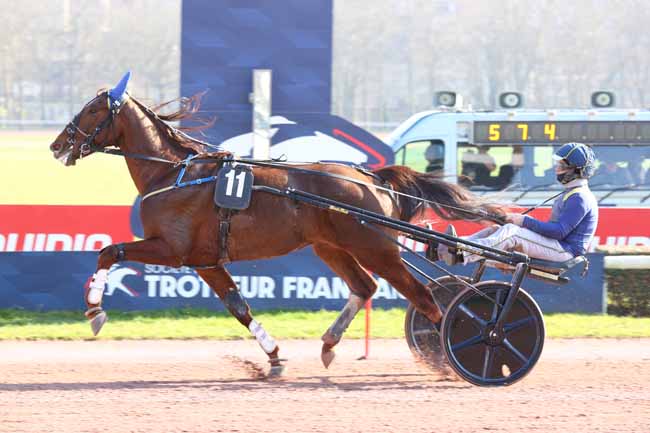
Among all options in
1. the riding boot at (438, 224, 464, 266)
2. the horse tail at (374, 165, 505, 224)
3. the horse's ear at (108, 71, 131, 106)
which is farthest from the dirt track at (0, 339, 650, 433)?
the horse's ear at (108, 71, 131, 106)

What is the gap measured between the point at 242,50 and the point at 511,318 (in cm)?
551

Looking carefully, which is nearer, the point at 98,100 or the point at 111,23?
the point at 98,100

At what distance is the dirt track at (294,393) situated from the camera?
18.9 feet

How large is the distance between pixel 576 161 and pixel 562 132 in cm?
803

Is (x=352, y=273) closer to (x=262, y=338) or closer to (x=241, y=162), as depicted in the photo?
(x=262, y=338)

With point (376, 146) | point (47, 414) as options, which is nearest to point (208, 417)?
point (47, 414)

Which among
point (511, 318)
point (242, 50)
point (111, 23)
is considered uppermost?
point (111, 23)

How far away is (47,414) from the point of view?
5.90 meters

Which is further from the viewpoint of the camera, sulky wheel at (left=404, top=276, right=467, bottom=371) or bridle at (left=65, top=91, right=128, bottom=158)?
sulky wheel at (left=404, top=276, right=467, bottom=371)

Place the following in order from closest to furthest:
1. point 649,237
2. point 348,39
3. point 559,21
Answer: point 649,237 → point 348,39 → point 559,21

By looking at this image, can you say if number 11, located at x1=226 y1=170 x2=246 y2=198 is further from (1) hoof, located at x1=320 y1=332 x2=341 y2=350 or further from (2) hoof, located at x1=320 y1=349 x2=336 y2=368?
(2) hoof, located at x1=320 y1=349 x2=336 y2=368

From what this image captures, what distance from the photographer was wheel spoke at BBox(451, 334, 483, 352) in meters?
6.77

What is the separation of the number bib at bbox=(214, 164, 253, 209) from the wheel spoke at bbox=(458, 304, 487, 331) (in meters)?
1.70

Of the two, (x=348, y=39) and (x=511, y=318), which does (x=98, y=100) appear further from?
(x=348, y=39)
